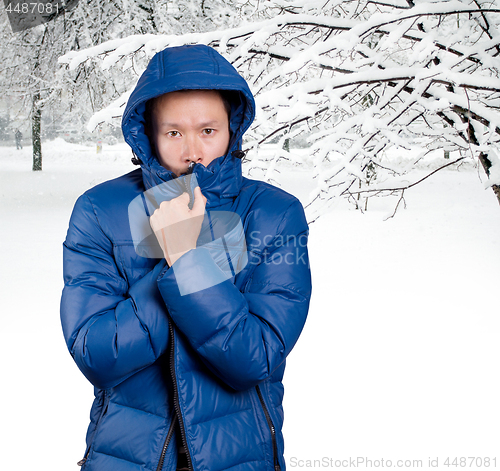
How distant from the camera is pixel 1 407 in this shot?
125 inches

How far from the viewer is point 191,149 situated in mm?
1236

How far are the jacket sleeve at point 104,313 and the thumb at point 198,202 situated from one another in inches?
6.6

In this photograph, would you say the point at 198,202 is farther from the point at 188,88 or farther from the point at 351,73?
the point at 351,73

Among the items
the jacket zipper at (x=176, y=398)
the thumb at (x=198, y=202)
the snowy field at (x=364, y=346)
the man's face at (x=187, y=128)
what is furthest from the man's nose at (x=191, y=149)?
the snowy field at (x=364, y=346)

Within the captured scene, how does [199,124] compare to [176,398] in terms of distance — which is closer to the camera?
[176,398]

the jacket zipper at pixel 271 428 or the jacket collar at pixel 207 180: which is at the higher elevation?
the jacket collar at pixel 207 180

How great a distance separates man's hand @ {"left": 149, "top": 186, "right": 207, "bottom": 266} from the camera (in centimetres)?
112

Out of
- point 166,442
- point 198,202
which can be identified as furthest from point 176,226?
point 166,442

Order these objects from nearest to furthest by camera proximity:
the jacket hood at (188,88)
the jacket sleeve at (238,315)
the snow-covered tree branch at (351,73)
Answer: the jacket sleeve at (238,315) < the jacket hood at (188,88) < the snow-covered tree branch at (351,73)

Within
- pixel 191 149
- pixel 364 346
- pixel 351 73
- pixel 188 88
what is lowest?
→ pixel 364 346

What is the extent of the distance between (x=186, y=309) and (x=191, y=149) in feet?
1.42

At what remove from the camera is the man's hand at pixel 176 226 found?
44.2 inches

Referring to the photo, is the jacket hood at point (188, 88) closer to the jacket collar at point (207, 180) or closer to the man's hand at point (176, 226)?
the jacket collar at point (207, 180)

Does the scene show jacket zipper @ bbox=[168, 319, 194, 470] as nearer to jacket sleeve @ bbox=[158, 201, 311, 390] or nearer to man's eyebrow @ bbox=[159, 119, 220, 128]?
jacket sleeve @ bbox=[158, 201, 311, 390]
